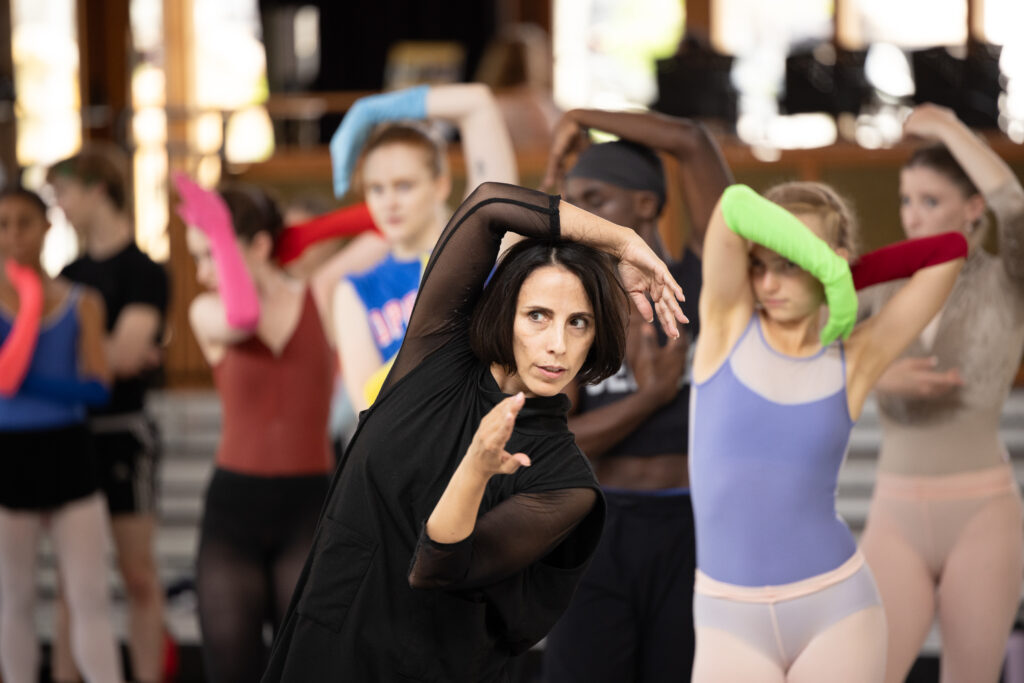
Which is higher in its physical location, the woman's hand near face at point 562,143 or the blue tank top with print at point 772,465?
the woman's hand near face at point 562,143

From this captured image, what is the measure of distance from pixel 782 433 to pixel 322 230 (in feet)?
4.68

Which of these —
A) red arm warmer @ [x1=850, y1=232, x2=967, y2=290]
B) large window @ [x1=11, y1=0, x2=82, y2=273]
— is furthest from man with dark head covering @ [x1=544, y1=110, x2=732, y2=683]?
large window @ [x1=11, y1=0, x2=82, y2=273]

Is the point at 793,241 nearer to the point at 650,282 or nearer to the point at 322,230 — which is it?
the point at 650,282

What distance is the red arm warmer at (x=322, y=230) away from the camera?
3.29m

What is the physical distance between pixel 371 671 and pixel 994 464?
181cm

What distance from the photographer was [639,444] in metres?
2.79

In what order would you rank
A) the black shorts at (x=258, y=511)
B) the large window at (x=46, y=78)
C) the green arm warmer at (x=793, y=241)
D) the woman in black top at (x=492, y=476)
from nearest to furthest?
the woman in black top at (x=492, y=476), the green arm warmer at (x=793, y=241), the black shorts at (x=258, y=511), the large window at (x=46, y=78)

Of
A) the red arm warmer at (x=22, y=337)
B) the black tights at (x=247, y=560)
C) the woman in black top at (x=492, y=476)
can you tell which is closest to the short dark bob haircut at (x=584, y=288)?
the woman in black top at (x=492, y=476)

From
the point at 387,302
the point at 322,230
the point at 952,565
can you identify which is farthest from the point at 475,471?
the point at 322,230

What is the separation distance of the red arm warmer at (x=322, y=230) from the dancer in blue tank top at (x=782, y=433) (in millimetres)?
1133

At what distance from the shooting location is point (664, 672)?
2668mm

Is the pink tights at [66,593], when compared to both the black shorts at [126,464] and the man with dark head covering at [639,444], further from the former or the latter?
the man with dark head covering at [639,444]

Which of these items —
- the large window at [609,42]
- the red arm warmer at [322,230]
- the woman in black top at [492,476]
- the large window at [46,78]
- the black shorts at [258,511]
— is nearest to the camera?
the woman in black top at [492,476]

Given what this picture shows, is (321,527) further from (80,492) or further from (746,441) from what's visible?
(80,492)
